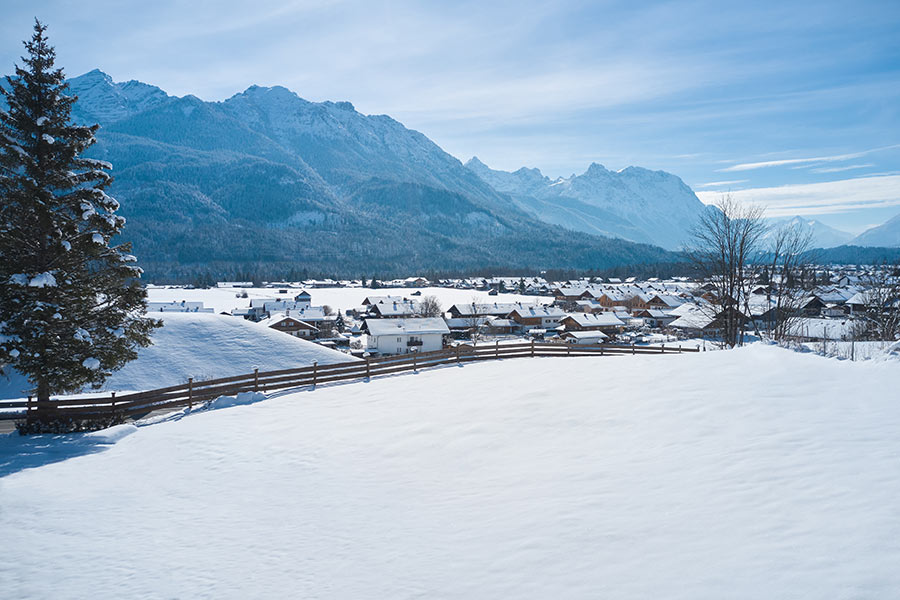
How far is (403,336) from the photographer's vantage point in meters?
54.9

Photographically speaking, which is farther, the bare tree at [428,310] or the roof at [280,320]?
the bare tree at [428,310]

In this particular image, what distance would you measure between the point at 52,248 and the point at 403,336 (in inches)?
1603

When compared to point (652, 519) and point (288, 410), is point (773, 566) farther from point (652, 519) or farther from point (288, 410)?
point (288, 410)

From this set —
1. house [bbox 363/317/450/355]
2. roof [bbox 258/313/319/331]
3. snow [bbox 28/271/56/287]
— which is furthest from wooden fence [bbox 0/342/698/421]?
roof [bbox 258/313/319/331]

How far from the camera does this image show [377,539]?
8203mm

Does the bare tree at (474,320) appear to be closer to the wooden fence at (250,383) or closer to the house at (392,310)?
the house at (392,310)

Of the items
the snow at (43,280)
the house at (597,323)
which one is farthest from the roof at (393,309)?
the snow at (43,280)

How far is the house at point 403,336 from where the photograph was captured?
54.4 m

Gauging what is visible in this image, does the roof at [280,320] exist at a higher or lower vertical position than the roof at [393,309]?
lower

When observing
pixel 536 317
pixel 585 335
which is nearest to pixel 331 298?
pixel 536 317

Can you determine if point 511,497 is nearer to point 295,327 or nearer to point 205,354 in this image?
point 205,354

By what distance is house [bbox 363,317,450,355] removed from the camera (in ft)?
178

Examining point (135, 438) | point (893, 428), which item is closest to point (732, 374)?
point (893, 428)

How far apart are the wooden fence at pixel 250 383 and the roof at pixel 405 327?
1089 inches
